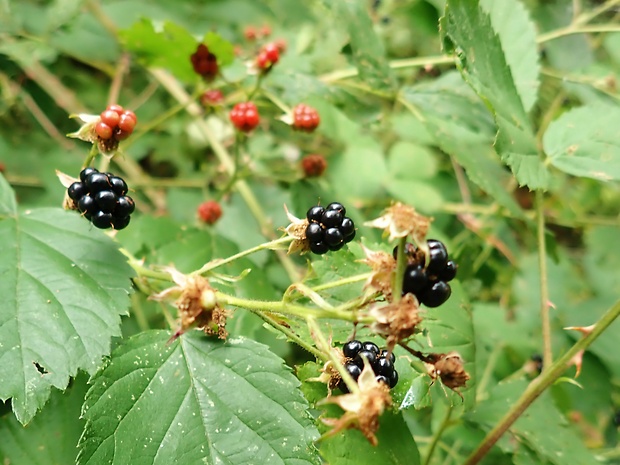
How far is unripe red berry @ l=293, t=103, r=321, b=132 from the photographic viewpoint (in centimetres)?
179

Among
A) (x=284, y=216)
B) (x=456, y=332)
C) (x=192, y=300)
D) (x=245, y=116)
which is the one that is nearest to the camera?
(x=192, y=300)

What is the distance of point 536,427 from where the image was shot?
155 cm

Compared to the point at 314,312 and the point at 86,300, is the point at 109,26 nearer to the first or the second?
the point at 86,300

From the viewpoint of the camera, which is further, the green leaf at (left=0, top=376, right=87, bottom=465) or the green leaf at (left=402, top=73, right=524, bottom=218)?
the green leaf at (left=402, top=73, right=524, bottom=218)

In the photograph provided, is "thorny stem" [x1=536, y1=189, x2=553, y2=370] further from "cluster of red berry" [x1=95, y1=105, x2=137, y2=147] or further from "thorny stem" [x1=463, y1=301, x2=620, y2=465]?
"cluster of red berry" [x1=95, y1=105, x2=137, y2=147]

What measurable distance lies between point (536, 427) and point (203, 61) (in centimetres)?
155

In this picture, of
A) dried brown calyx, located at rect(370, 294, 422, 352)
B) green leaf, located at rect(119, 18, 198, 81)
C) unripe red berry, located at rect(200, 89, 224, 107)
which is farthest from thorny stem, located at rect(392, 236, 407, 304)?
green leaf, located at rect(119, 18, 198, 81)

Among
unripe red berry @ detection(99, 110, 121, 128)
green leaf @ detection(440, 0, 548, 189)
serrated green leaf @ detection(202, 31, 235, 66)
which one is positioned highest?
serrated green leaf @ detection(202, 31, 235, 66)

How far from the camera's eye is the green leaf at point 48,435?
1.25 m

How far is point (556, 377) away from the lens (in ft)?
4.05

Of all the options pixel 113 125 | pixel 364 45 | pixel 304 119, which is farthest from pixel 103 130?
pixel 364 45

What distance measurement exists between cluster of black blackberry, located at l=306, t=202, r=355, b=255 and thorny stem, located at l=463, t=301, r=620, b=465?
0.59 metres

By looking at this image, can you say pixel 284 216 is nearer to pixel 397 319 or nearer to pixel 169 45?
pixel 169 45

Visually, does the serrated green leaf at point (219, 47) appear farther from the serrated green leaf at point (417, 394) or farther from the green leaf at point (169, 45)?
the serrated green leaf at point (417, 394)
